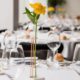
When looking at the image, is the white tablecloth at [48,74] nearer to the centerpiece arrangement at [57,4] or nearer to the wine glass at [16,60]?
the wine glass at [16,60]

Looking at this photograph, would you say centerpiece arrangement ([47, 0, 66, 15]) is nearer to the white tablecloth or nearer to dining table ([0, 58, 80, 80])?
dining table ([0, 58, 80, 80])

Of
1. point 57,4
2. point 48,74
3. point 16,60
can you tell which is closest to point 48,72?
point 48,74

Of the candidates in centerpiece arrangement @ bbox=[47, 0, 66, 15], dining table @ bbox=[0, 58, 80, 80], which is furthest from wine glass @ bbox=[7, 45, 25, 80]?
centerpiece arrangement @ bbox=[47, 0, 66, 15]

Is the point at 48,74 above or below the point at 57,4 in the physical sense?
below

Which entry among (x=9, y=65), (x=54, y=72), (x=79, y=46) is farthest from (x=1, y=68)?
(x=79, y=46)

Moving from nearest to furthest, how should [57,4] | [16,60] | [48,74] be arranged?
1. [48,74]
2. [16,60]
3. [57,4]

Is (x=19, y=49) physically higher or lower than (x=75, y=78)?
higher

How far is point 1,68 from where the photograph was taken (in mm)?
2627

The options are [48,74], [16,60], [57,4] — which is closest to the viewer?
[48,74]

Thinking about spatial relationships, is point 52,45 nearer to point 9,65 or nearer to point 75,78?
point 9,65

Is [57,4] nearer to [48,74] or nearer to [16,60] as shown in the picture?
[16,60]

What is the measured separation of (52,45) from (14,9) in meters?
4.91

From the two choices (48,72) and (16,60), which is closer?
(48,72)

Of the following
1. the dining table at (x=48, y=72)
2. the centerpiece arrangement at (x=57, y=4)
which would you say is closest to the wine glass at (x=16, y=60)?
the dining table at (x=48, y=72)
